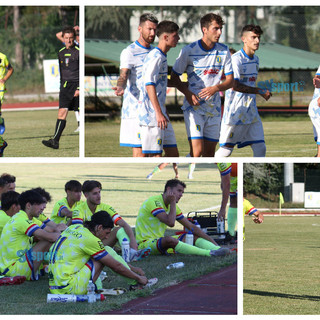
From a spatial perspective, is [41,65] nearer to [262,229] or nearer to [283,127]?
[283,127]

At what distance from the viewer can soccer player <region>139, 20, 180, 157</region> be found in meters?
6.52

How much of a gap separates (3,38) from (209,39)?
1554cm

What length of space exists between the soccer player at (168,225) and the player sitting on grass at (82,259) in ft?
4.22

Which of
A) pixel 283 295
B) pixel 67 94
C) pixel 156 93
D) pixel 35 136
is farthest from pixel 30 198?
pixel 35 136

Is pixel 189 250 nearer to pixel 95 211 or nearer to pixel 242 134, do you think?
pixel 95 211

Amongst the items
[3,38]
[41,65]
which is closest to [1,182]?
[41,65]

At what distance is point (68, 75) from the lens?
9.52 meters

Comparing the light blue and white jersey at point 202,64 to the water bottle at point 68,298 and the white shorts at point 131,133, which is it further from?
the water bottle at point 68,298

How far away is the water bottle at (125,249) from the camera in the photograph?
701 cm

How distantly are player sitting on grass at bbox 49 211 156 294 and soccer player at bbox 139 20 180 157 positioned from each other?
1.14 m

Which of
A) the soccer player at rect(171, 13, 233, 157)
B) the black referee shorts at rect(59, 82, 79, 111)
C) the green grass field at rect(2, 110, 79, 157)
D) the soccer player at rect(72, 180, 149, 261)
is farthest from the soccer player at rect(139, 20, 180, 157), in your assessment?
the green grass field at rect(2, 110, 79, 157)

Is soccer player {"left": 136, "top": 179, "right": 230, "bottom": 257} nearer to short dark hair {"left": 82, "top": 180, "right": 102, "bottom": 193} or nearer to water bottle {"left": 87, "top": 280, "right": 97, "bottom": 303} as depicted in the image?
short dark hair {"left": 82, "top": 180, "right": 102, "bottom": 193}

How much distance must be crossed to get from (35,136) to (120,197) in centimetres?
200

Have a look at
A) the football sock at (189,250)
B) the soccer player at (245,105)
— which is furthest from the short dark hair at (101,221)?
the soccer player at (245,105)
